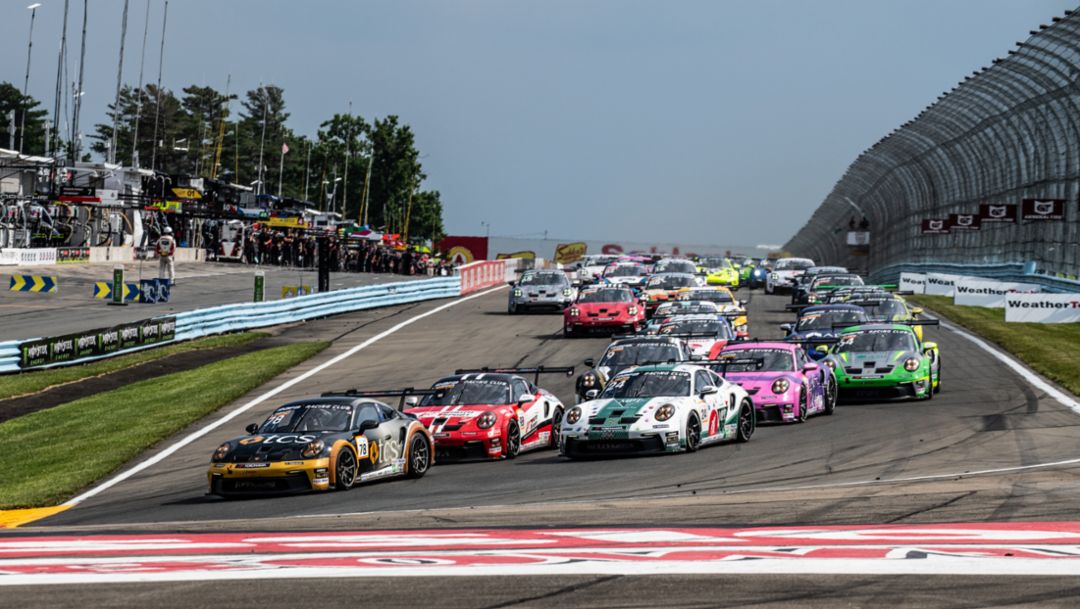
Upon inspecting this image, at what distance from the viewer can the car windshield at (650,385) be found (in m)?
19.8

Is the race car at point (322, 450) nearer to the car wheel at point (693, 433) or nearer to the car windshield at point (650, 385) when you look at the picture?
the car windshield at point (650, 385)

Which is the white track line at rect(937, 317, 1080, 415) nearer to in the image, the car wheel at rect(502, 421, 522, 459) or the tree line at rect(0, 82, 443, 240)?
the car wheel at rect(502, 421, 522, 459)

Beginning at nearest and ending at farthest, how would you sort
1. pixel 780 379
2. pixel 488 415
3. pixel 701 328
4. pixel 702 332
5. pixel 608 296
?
1. pixel 488 415
2. pixel 780 379
3. pixel 702 332
4. pixel 701 328
5. pixel 608 296

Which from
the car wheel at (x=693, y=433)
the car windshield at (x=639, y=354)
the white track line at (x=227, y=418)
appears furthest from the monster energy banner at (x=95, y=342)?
the car wheel at (x=693, y=433)

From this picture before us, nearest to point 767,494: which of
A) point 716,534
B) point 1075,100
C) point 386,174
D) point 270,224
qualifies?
point 716,534

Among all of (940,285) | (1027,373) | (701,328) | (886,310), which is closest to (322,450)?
(701,328)

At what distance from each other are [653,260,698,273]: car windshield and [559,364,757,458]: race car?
28970 millimetres

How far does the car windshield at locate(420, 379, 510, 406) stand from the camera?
813 inches

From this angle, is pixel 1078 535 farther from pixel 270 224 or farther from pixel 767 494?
pixel 270 224

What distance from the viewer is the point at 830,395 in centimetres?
2381

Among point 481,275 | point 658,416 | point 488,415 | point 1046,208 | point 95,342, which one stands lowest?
point 95,342

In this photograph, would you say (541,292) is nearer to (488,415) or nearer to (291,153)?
(488,415)

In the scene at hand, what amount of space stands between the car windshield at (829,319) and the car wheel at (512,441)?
36.9 feet

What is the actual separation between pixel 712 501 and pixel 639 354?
10.7 meters
